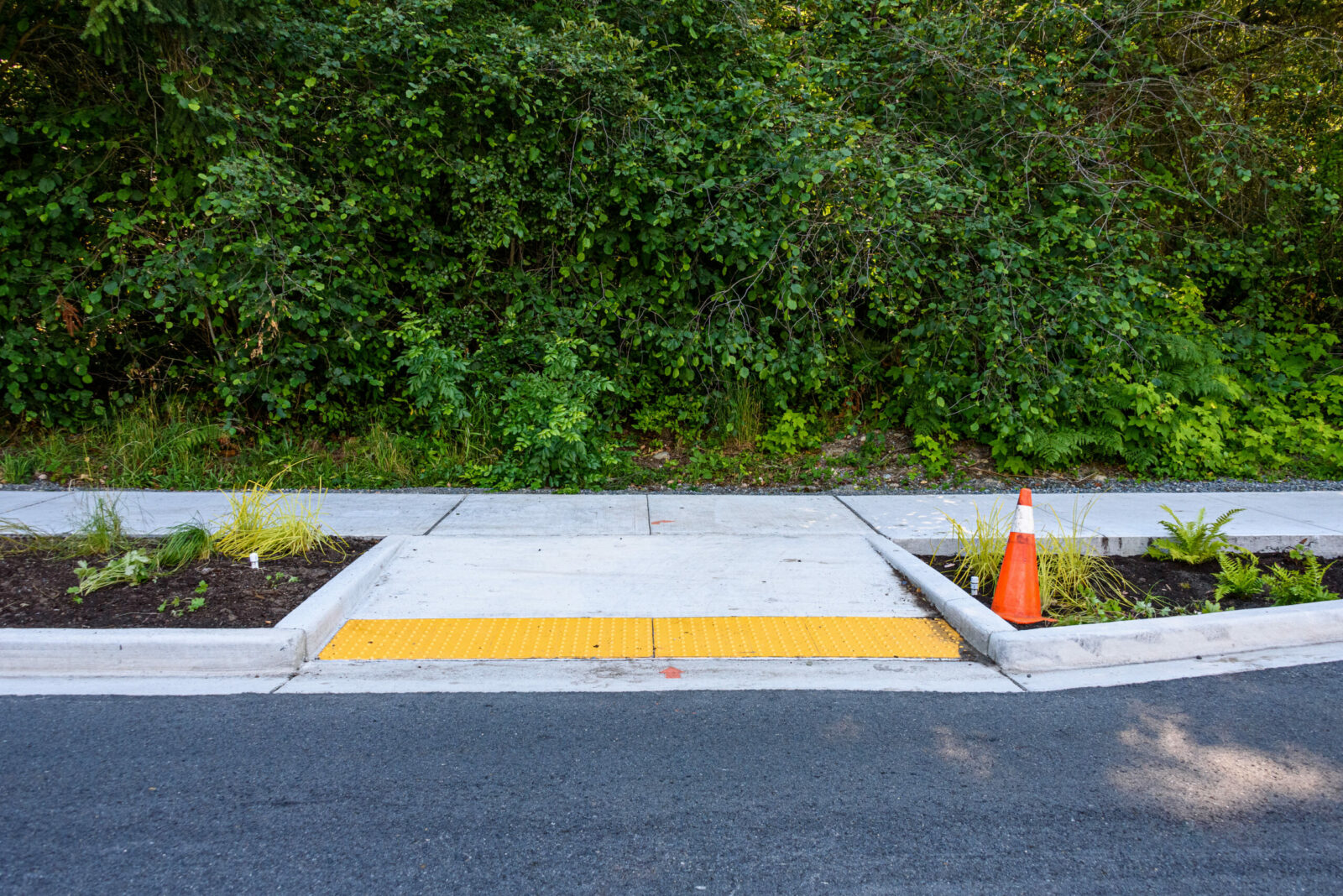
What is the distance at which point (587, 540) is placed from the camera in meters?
5.86

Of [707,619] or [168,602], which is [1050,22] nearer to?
[707,619]

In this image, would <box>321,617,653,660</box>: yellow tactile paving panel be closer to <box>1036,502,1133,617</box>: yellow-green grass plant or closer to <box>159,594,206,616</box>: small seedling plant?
<box>159,594,206,616</box>: small seedling plant

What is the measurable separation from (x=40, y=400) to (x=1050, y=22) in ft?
34.5

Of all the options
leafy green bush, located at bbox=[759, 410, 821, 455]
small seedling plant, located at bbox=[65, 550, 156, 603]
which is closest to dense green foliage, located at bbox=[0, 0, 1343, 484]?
leafy green bush, located at bbox=[759, 410, 821, 455]

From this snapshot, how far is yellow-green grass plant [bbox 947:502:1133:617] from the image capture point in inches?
185

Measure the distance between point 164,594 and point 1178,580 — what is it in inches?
241

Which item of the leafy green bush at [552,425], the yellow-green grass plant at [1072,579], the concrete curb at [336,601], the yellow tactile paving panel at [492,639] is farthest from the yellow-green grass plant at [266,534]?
the yellow-green grass plant at [1072,579]

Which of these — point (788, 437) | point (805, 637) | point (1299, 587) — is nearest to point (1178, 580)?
point (1299, 587)

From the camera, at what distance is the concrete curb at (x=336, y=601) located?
4113 millimetres

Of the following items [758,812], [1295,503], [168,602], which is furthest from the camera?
[1295,503]

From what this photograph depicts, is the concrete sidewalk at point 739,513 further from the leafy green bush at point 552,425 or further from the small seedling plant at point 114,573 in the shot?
the small seedling plant at point 114,573

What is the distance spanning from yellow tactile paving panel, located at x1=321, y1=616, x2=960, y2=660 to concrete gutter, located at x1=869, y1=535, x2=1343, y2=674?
0.63 ft

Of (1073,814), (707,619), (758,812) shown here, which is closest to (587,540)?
(707,619)

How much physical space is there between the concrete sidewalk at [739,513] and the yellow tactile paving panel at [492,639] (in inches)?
60.6
